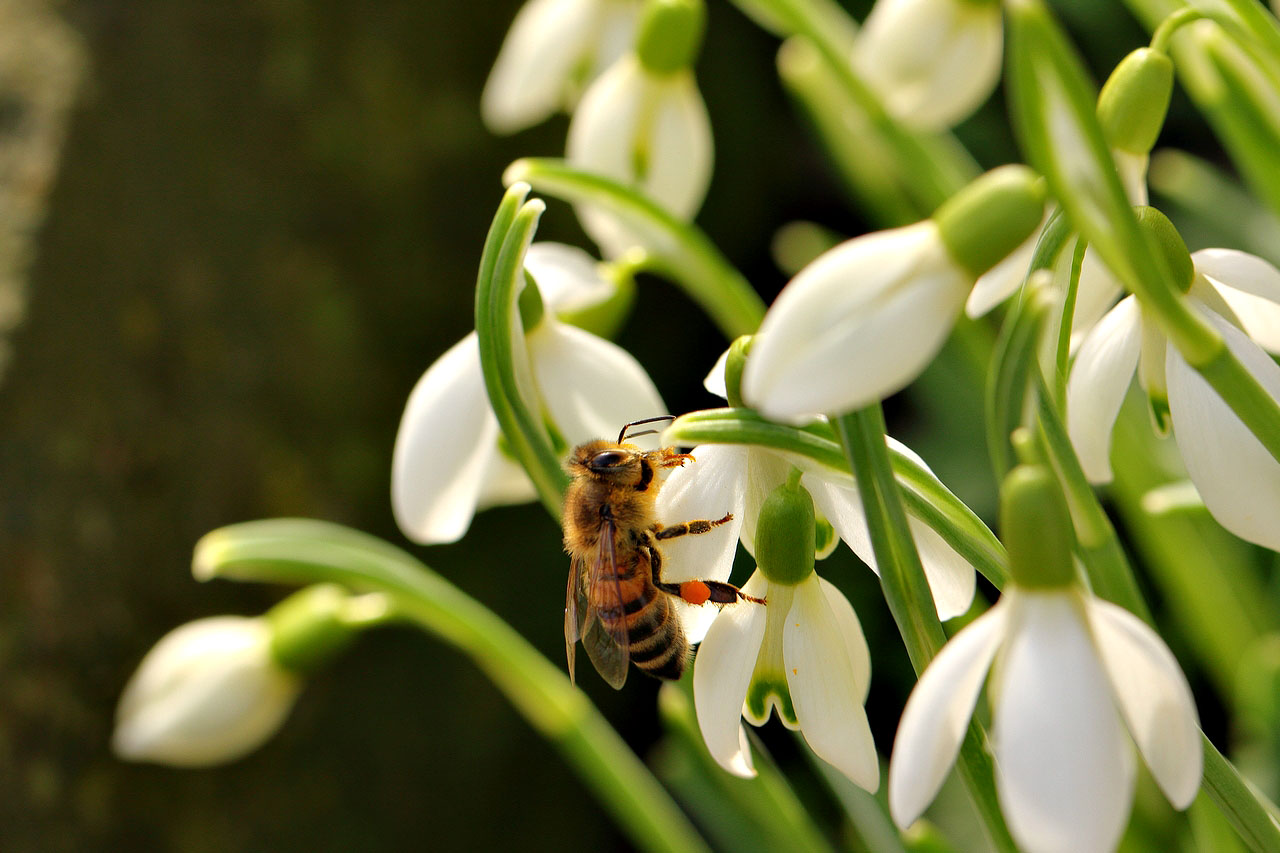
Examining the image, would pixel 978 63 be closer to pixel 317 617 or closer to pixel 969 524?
pixel 969 524

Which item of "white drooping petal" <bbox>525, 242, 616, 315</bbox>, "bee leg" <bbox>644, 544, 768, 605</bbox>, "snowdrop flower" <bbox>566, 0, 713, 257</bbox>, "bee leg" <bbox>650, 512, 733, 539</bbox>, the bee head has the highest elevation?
"snowdrop flower" <bbox>566, 0, 713, 257</bbox>

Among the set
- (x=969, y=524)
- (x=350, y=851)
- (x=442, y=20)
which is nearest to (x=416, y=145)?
(x=442, y=20)

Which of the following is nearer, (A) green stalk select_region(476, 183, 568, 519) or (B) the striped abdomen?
(A) green stalk select_region(476, 183, 568, 519)

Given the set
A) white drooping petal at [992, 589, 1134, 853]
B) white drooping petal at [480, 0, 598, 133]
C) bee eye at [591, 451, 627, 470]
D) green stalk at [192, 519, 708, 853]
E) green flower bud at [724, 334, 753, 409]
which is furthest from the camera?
white drooping petal at [480, 0, 598, 133]

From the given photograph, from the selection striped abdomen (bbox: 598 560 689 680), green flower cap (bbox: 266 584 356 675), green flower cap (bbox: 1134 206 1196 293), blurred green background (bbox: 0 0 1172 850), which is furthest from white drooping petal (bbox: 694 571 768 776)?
blurred green background (bbox: 0 0 1172 850)

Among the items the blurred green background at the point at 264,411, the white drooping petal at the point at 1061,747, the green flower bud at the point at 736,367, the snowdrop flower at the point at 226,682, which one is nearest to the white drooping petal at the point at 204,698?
the snowdrop flower at the point at 226,682

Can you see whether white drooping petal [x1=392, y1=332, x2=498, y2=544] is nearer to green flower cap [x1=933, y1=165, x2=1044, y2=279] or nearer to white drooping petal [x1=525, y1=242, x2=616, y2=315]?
white drooping petal [x1=525, y1=242, x2=616, y2=315]
